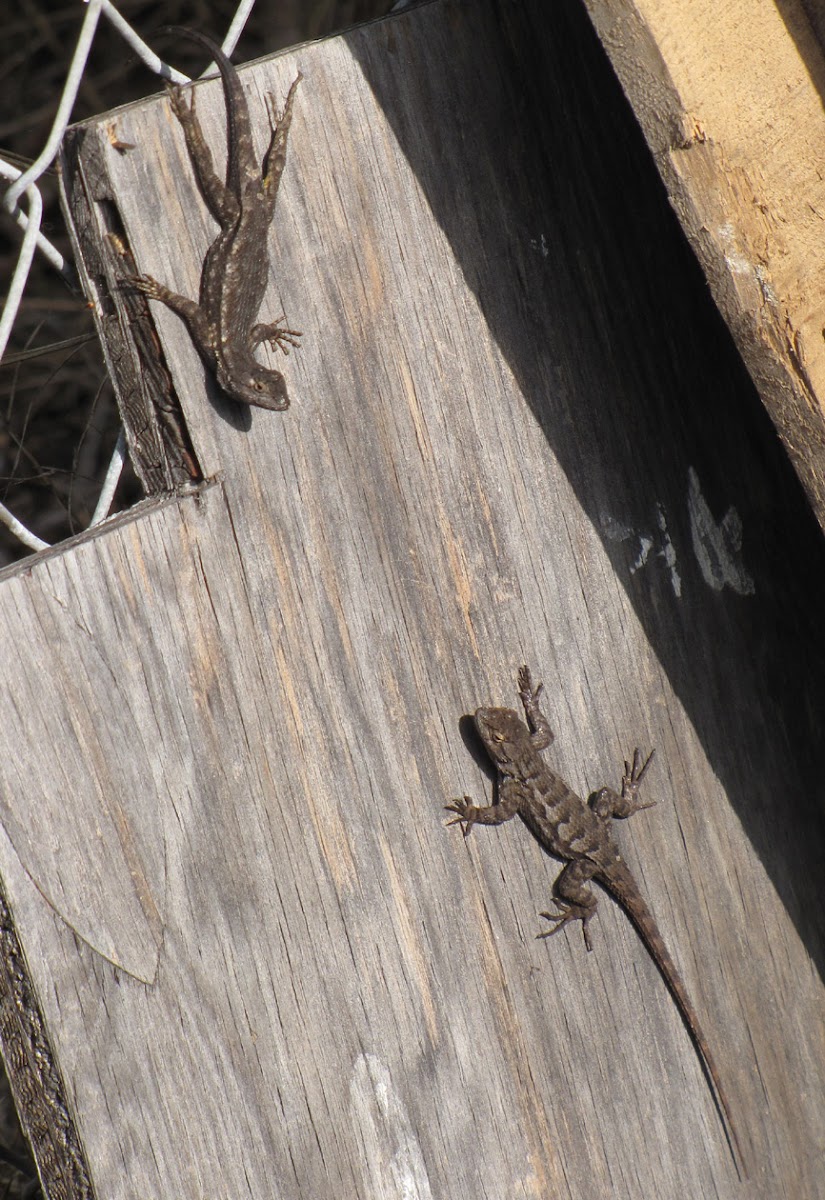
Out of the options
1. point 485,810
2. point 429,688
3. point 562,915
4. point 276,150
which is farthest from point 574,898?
point 276,150

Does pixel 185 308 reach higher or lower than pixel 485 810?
higher

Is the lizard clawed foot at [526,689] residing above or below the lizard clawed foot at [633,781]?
above

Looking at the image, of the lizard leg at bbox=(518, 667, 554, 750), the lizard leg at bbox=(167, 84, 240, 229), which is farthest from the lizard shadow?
the lizard leg at bbox=(167, 84, 240, 229)

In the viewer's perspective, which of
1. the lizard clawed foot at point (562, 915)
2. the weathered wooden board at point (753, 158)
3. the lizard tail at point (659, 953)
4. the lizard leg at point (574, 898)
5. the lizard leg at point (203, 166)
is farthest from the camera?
the lizard tail at point (659, 953)

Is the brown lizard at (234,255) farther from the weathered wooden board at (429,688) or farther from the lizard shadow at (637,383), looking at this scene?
the lizard shadow at (637,383)

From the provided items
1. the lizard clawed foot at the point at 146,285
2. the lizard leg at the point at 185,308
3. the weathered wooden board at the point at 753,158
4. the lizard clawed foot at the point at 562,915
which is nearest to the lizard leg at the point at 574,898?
the lizard clawed foot at the point at 562,915

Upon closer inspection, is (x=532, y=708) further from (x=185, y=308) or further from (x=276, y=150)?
(x=276, y=150)

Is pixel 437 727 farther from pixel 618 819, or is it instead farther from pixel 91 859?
pixel 91 859
